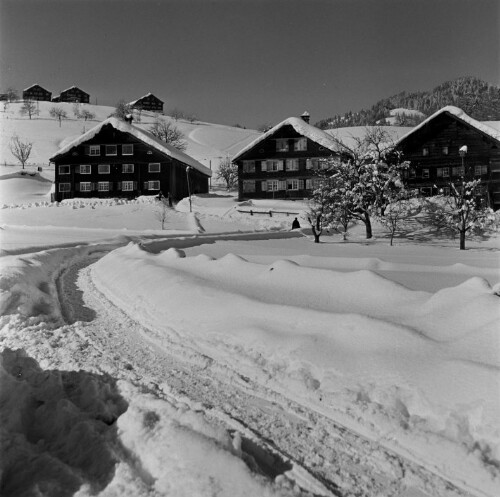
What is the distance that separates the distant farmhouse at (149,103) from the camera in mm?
160875

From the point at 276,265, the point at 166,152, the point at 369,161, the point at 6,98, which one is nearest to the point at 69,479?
the point at 276,265

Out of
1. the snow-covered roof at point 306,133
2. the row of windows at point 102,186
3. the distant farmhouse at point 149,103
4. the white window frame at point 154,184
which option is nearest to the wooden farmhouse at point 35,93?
the distant farmhouse at point 149,103

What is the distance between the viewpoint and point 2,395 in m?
4.18

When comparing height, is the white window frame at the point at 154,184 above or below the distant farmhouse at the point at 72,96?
below

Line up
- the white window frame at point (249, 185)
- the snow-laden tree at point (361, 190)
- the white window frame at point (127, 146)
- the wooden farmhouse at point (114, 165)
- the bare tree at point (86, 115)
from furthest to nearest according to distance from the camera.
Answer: the bare tree at point (86, 115) → the white window frame at point (249, 185) → the white window frame at point (127, 146) → the wooden farmhouse at point (114, 165) → the snow-laden tree at point (361, 190)

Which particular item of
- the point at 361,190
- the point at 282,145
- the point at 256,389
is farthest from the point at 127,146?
the point at 256,389

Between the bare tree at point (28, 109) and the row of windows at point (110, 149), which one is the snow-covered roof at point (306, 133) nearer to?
the row of windows at point (110, 149)

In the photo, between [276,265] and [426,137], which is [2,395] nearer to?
[276,265]

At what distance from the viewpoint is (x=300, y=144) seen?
53688 mm

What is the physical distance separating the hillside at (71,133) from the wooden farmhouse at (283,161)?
45.2 m

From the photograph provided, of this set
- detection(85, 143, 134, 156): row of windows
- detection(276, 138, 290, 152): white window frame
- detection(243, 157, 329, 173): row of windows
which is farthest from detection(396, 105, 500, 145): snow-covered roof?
detection(85, 143, 134, 156): row of windows

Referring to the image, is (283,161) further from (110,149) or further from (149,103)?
(149,103)

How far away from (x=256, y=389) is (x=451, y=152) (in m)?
49.9

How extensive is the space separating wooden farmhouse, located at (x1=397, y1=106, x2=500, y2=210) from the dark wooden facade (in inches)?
1075
